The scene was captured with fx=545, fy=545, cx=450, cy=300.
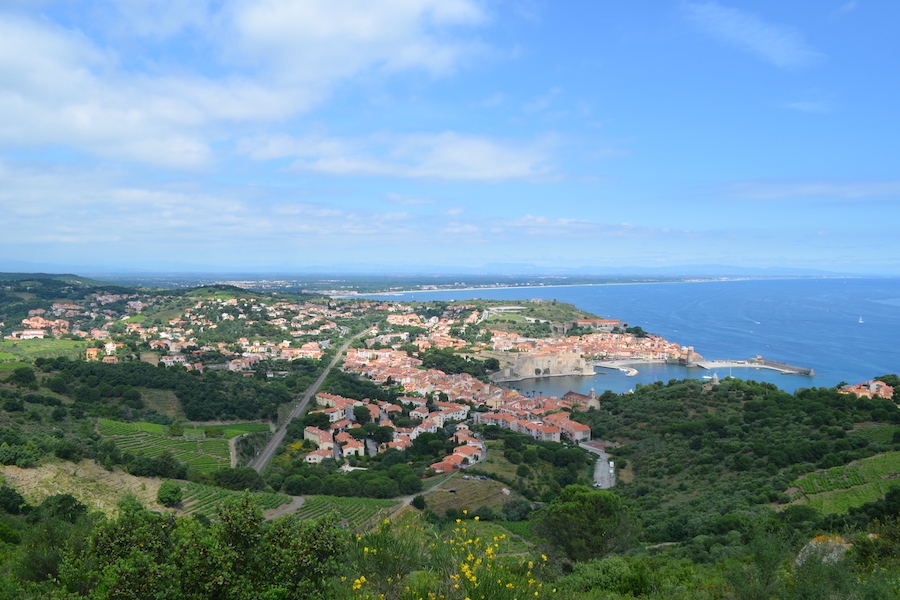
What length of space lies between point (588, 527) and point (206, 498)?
11.0 meters

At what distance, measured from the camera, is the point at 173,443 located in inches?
872

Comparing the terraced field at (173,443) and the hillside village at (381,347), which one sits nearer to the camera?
A: the terraced field at (173,443)

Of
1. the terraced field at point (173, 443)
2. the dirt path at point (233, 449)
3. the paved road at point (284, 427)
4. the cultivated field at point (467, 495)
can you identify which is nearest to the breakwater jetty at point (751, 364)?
the paved road at point (284, 427)

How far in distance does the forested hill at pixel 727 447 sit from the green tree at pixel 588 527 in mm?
1462

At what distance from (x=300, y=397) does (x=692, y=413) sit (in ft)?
74.0

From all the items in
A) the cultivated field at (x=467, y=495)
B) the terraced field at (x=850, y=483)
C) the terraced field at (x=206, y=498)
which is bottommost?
the cultivated field at (x=467, y=495)

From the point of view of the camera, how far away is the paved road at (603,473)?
20569 mm

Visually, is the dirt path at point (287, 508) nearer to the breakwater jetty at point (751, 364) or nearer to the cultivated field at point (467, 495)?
the cultivated field at point (467, 495)

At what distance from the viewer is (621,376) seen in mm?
49938

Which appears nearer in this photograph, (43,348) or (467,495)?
(467,495)

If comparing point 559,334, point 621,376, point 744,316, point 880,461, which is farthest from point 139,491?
point 744,316

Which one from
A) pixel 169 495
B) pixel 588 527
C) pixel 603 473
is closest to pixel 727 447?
pixel 603 473

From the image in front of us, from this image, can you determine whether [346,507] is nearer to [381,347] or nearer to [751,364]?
[381,347]

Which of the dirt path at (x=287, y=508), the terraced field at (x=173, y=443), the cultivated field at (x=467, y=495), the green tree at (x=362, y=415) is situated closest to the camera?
the dirt path at (x=287, y=508)
